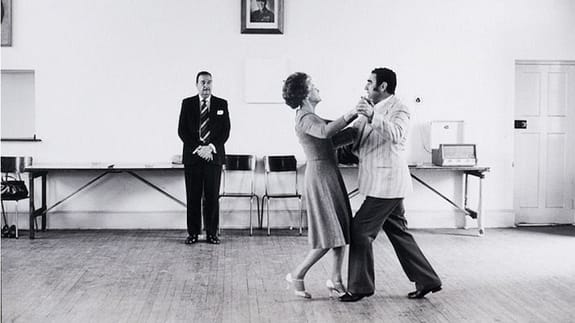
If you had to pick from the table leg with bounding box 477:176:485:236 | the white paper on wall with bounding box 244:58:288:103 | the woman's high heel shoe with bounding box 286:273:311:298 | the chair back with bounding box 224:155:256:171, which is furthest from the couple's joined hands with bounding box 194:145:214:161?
the table leg with bounding box 477:176:485:236

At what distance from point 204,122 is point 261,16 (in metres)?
1.64

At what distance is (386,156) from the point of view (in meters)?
4.40

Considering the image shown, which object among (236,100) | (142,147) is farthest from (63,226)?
(236,100)

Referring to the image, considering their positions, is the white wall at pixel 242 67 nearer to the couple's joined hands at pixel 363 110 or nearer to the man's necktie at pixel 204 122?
the man's necktie at pixel 204 122

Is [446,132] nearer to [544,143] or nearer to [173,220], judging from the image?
[544,143]

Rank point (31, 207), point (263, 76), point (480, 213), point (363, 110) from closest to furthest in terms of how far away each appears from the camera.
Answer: point (363, 110)
point (31, 207)
point (480, 213)
point (263, 76)

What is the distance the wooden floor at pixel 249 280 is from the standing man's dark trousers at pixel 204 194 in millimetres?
214

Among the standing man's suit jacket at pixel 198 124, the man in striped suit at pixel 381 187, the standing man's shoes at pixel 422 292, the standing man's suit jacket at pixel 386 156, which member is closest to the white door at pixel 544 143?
the standing man's suit jacket at pixel 198 124

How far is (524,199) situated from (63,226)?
545 centimetres

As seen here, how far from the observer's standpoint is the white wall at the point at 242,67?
7824 millimetres

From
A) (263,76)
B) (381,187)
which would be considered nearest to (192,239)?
(263,76)

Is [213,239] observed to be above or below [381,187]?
below

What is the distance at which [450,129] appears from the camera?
8047 mm

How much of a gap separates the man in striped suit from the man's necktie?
2.68 metres
